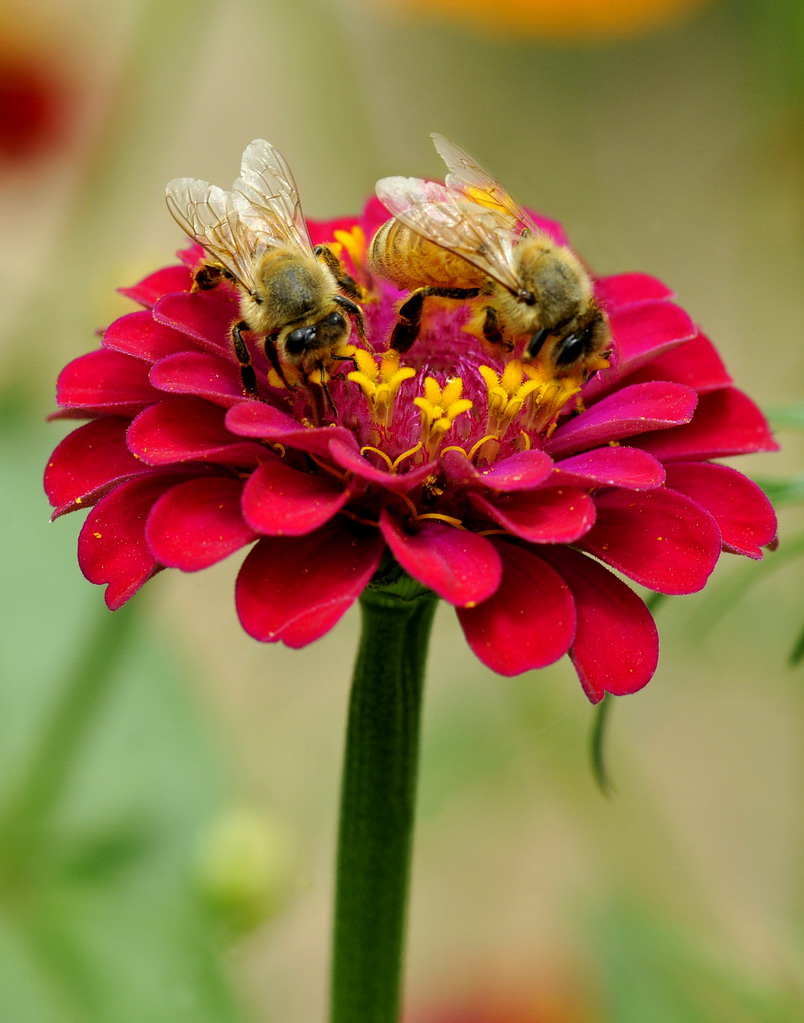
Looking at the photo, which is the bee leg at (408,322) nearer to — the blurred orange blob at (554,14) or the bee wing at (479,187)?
the bee wing at (479,187)

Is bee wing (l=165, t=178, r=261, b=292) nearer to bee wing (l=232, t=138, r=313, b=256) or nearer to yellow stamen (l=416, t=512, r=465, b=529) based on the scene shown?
bee wing (l=232, t=138, r=313, b=256)

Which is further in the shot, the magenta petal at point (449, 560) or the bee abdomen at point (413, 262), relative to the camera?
the bee abdomen at point (413, 262)

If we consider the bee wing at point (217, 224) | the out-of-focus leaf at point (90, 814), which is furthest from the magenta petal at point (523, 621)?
the out-of-focus leaf at point (90, 814)

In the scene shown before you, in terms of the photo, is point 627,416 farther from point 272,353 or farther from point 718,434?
point 272,353

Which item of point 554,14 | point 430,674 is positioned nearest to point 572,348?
point 430,674

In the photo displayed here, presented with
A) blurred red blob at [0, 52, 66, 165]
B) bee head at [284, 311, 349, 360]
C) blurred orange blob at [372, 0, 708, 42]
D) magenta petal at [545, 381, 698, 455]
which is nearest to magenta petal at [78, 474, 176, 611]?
bee head at [284, 311, 349, 360]

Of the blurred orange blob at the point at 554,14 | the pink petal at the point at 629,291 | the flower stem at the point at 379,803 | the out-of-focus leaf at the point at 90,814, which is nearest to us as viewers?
the flower stem at the point at 379,803

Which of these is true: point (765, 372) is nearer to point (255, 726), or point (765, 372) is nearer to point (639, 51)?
point (639, 51)
